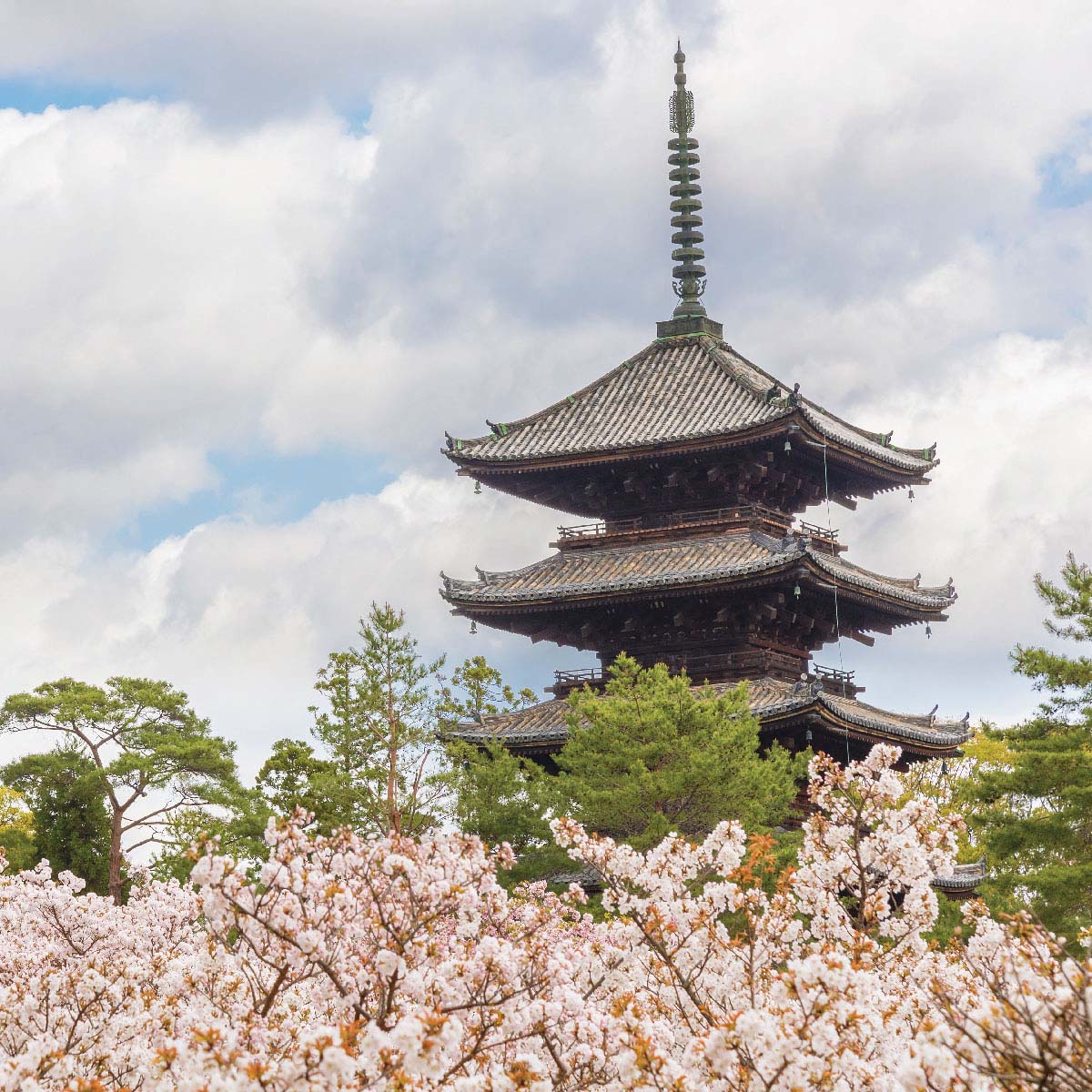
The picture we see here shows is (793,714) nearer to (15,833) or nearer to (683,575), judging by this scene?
(683,575)

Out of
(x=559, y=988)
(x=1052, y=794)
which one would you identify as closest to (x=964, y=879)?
(x=1052, y=794)

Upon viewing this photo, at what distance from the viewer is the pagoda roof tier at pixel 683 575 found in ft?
107

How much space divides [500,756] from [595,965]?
16720mm

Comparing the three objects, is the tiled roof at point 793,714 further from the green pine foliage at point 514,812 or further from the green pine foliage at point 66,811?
the green pine foliage at point 66,811

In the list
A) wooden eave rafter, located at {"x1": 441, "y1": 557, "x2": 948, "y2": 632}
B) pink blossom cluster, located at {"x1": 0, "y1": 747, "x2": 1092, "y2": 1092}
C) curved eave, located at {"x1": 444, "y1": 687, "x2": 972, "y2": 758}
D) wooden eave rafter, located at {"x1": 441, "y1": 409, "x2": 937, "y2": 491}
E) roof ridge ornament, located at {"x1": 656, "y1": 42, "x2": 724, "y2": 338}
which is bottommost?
pink blossom cluster, located at {"x1": 0, "y1": 747, "x2": 1092, "y2": 1092}

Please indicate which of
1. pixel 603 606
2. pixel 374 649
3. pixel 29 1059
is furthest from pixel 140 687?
pixel 29 1059

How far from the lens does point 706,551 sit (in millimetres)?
34188

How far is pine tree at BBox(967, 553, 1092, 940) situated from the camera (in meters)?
31.0

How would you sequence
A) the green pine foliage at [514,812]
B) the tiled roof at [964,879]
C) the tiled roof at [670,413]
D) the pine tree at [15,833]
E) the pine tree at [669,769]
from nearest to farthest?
the pine tree at [669,769] → the green pine foliage at [514,812] → the tiled roof at [964,879] → the tiled roof at [670,413] → the pine tree at [15,833]

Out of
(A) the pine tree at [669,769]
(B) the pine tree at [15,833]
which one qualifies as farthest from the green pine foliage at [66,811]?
(A) the pine tree at [669,769]

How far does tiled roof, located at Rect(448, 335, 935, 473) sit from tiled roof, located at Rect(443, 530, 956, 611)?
85.6 inches

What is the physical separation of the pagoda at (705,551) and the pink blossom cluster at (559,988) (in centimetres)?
1501

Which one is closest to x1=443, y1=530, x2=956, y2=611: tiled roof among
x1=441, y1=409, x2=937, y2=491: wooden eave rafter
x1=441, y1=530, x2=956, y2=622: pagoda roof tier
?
x1=441, y1=530, x2=956, y2=622: pagoda roof tier

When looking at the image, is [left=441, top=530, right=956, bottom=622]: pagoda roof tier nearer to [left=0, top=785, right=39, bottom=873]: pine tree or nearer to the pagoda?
the pagoda
